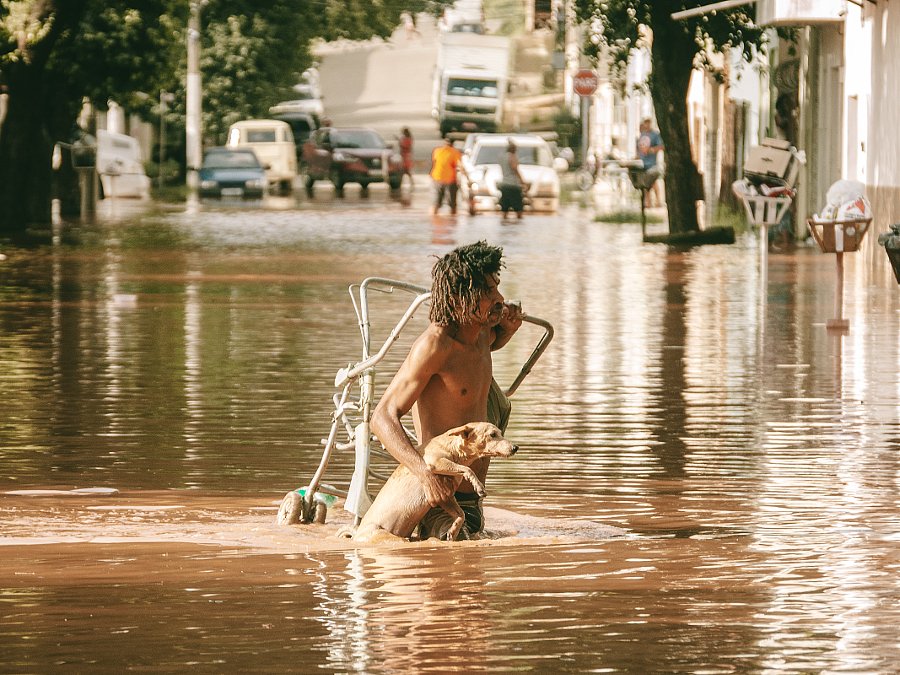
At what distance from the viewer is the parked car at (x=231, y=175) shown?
5019 cm

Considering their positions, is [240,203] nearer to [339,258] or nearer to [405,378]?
[339,258]

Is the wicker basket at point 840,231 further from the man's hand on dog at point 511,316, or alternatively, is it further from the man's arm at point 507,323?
the man's hand on dog at point 511,316

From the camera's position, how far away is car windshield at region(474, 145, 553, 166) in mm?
43344

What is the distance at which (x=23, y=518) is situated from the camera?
343 inches

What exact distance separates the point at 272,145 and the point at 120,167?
20.4ft

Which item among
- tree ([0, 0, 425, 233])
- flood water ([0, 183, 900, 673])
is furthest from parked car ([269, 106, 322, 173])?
flood water ([0, 183, 900, 673])

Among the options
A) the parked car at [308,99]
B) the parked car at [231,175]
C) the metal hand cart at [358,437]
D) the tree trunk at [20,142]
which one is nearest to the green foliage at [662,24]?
the tree trunk at [20,142]

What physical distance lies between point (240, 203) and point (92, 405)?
35137 millimetres

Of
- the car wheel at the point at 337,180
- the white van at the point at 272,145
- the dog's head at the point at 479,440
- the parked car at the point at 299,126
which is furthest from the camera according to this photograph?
the parked car at the point at 299,126

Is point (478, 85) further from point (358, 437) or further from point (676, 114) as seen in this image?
point (358, 437)

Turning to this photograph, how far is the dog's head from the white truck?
6686 cm

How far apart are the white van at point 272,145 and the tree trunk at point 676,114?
77.3ft

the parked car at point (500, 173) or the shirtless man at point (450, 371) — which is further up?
the parked car at point (500, 173)

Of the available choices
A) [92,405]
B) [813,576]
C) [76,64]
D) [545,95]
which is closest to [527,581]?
[813,576]
